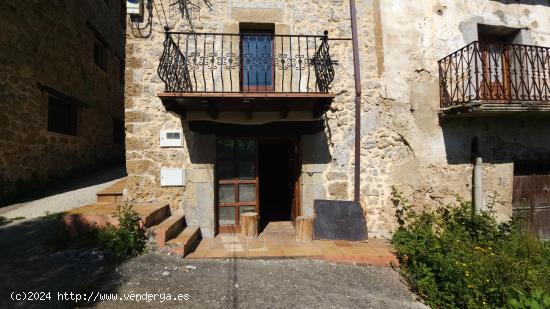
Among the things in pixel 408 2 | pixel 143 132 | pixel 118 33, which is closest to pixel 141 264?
pixel 143 132

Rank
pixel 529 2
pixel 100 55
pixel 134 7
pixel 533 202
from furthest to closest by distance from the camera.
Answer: pixel 100 55, pixel 529 2, pixel 533 202, pixel 134 7

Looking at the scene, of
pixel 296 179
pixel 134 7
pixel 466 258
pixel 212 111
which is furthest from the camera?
pixel 296 179

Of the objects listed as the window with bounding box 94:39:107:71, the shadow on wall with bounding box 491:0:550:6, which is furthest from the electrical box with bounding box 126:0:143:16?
the shadow on wall with bounding box 491:0:550:6

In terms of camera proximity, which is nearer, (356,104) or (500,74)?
(356,104)

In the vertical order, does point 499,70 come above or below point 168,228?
above

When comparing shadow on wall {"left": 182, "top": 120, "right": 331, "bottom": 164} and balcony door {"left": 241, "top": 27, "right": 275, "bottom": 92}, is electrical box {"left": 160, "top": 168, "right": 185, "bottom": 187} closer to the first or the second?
shadow on wall {"left": 182, "top": 120, "right": 331, "bottom": 164}

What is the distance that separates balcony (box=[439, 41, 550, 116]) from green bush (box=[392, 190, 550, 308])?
2105mm

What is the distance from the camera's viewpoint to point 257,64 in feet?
17.9

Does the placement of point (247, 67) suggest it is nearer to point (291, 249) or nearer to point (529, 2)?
point (291, 249)

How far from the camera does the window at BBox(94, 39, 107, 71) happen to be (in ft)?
31.0

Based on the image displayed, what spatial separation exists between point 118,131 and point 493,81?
12.8 meters

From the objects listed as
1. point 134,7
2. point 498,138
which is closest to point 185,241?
point 134,7

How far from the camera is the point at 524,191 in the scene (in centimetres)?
573

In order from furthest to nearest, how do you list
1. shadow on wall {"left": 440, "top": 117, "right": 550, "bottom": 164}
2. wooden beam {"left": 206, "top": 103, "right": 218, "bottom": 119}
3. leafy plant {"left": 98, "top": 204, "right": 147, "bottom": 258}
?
shadow on wall {"left": 440, "top": 117, "right": 550, "bottom": 164}, wooden beam {"left": 206, "top": 103, "right": 218, "bottom": 119}, leafy plant {"left": 98, "top": 204, "right": 147, "bottom": 258}
